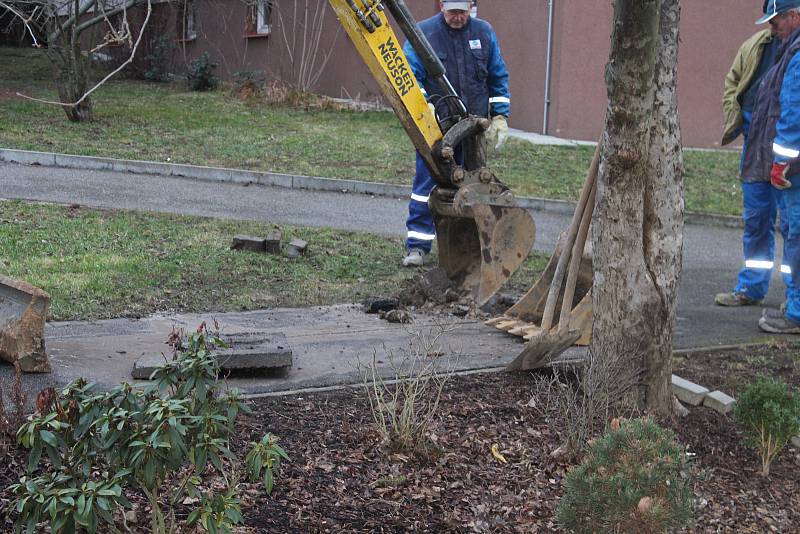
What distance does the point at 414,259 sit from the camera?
26.7ft

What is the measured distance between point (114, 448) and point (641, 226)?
277 cm

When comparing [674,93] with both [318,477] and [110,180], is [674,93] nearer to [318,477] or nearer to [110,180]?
[318,477]

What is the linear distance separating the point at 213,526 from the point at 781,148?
5.21 meters

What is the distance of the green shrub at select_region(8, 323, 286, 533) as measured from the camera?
2895 mm

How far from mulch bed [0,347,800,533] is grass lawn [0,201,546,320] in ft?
6.99

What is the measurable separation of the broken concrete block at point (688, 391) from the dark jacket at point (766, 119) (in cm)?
229

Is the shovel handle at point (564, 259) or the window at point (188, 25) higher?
the window at point (188, 25)

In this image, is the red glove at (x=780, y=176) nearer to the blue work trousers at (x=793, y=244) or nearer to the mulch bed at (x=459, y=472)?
the blue work trousers at (x=793, y=244)

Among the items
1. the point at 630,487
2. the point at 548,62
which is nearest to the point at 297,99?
the point at 548,62

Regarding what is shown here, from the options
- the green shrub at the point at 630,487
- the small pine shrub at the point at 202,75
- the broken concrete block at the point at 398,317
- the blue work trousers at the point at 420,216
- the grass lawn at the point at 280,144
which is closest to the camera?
the green shrub at the point at 630,487

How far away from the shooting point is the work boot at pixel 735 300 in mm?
7723

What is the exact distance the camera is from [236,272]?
296 inches

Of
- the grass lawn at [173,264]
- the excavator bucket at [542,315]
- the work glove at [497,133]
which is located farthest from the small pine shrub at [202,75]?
the excavator bucket at [542,315]

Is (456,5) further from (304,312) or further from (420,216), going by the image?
(304,312)
